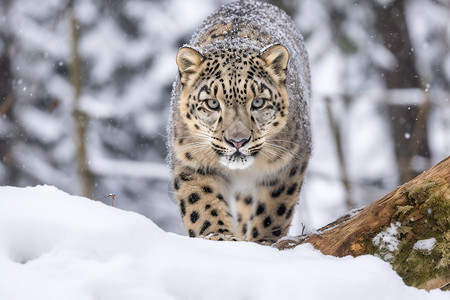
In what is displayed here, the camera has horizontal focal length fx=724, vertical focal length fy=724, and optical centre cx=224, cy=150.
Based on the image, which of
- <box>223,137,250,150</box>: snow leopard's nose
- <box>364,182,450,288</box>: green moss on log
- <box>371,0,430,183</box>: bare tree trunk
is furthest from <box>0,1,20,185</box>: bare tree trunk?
<box>364,182,450,288</box>: green moss on log

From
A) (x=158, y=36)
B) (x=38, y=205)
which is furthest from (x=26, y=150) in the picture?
(x=38, y=205)

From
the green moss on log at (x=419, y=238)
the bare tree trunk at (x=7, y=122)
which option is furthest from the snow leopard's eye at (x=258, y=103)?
the bare tree trunk at (x=7, y=122)

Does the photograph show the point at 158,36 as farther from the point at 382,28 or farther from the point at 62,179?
the point at 382,28

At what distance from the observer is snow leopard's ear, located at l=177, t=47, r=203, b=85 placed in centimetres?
613

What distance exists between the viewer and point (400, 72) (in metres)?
13.0

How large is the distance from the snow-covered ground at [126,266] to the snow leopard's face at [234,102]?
237 centimetres

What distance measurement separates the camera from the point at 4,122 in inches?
533

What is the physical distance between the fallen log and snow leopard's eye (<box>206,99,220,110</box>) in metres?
1.95

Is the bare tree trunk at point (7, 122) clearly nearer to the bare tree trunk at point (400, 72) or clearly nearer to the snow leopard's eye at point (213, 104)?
the bare tree trunk at point (400, 72)

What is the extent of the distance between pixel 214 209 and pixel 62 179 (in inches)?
340

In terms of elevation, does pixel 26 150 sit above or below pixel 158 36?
below

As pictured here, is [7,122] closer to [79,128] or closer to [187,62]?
[79,128]

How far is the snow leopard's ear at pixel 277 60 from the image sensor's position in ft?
20.1

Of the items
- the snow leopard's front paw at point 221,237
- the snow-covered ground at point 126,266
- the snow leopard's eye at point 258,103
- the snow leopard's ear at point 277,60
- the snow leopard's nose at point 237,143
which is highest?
the snow leopard's ear at point 277,60
